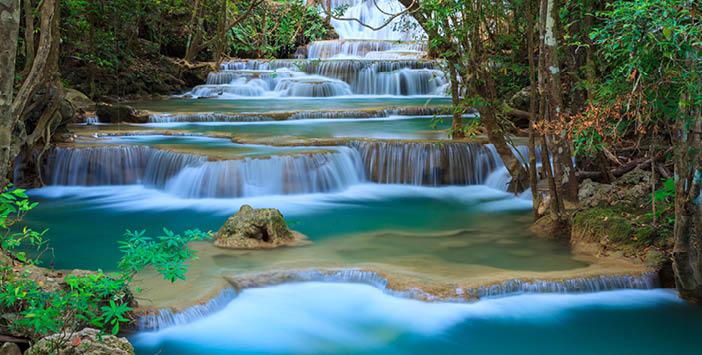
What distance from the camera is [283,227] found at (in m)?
8.22

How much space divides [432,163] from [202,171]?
3.73 m

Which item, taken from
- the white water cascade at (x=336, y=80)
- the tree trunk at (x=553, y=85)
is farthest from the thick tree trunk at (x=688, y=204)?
the white water cascade at (x=336, y=80)

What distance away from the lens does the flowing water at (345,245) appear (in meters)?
5.98

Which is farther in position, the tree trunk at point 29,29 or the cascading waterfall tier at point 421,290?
the tree trunk at point 29,29

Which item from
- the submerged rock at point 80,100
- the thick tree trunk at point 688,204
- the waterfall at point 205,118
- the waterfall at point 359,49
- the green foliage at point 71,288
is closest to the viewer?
the green foliage at point 71,288

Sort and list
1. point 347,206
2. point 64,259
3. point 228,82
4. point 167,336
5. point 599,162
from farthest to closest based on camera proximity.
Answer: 1. point 228,82
2. point 347,206
3. point 599,162
4. point 64,259
5. point 167,336

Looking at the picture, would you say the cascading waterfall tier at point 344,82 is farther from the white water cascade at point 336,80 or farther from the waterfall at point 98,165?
the waterfall at point 98,165

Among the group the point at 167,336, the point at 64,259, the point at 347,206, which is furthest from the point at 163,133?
the point at 167,336

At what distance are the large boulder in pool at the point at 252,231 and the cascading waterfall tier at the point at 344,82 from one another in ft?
47.8

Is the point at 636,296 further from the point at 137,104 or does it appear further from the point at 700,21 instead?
the point at 137,104

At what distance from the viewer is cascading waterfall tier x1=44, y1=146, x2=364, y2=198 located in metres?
10.9

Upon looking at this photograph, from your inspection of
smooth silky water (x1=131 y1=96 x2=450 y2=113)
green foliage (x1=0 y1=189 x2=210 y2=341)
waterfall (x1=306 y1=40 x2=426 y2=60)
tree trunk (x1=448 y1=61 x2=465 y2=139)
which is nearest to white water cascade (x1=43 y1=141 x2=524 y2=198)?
tree trunk (x1=448 y1=61 x2=465 y2=139)

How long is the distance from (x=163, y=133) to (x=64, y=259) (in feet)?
20.5

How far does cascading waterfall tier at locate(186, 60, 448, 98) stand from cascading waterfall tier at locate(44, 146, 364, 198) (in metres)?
10.6
